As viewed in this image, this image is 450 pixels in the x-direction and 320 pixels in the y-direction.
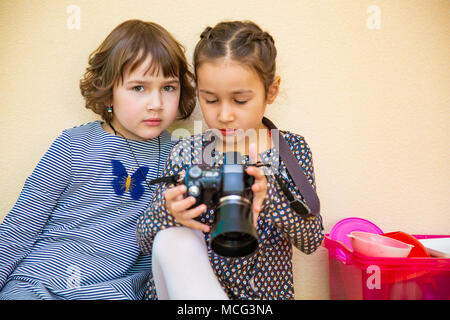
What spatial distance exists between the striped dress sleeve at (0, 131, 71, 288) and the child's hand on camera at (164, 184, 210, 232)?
38 centimetres

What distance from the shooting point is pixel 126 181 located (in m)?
0.89

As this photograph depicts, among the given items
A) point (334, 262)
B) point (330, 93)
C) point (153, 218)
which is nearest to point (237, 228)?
point (153, 218)

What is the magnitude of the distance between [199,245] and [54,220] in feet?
1.51

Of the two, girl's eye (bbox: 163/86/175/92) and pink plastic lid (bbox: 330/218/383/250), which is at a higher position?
girl's eye (bbox: 163/86/175/92)

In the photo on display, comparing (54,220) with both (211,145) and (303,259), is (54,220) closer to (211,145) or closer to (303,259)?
(211,145)

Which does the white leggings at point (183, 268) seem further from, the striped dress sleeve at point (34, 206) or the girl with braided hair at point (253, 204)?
the striped dress sleeve at point (34, 206)

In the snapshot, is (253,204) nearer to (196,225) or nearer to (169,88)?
(196,225)

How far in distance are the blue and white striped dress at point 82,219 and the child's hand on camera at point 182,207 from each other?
267 mm

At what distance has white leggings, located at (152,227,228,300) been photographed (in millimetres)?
565

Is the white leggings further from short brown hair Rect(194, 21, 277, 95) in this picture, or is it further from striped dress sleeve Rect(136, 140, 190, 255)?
short brown hair Rect(194, 21, 277, 95)

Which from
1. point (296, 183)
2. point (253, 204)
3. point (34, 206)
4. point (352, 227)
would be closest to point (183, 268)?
point (253, 204)

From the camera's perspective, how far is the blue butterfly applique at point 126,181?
884 mm

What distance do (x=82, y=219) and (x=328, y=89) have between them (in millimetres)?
806

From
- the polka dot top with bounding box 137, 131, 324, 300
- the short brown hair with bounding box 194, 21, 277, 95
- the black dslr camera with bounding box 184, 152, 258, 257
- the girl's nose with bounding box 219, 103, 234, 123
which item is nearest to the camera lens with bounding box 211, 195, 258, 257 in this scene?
the black dslr camera with bounding box 184, 152, 258, 257
